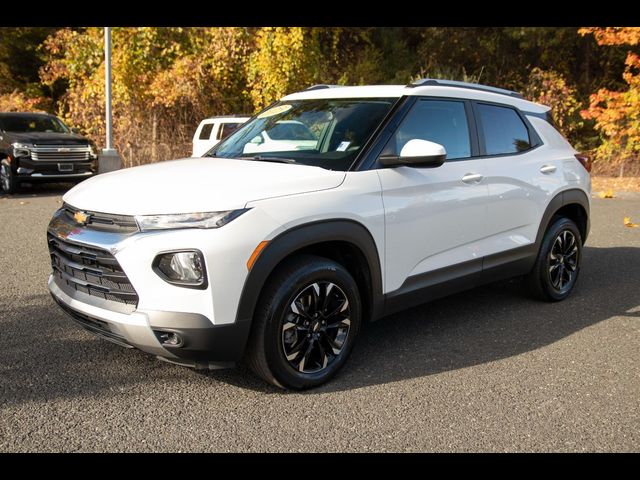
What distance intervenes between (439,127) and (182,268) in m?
2.20

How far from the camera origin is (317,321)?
3.56 metres

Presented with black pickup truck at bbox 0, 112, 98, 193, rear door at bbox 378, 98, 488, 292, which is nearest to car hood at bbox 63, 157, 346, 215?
rear door at bbox 378, 98, 488, 292

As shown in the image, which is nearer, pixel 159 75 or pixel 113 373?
pixel 113 373

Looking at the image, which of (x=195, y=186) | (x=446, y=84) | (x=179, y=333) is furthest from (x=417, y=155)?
(x=179, y=333)

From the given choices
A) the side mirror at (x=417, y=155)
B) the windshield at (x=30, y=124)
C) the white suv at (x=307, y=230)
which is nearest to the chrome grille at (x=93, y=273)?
the white suv at (x=307, y=230)

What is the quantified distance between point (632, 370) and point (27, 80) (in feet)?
84.2

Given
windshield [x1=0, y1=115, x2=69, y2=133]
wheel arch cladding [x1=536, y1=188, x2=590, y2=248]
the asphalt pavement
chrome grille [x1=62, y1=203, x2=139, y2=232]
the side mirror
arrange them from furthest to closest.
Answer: windshield [x1=0, y1=115, x2=69, y2=133]
wheel arch cladding [x1=536, y1=188, x2=590, y2=248]
the side mirror
chrome grille [x1=62, y1=203, x2=139, y2=232]
the asphalt pavement

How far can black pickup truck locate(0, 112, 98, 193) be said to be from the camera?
12023mm

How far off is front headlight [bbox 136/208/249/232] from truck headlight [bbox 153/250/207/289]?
0.14 meters

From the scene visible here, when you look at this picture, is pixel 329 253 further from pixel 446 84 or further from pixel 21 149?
pixel 21 149

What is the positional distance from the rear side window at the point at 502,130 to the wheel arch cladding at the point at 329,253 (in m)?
1.57

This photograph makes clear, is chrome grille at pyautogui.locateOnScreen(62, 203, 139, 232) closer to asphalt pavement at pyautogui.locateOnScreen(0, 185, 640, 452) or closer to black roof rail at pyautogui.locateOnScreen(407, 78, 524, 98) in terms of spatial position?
asphalt pavement at pyautogui.locateOnScreen(0, 185, 640, 452)
